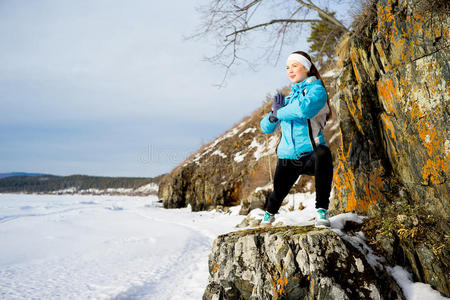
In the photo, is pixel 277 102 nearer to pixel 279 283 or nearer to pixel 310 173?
pixel 310 173

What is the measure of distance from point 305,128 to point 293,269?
1373mm

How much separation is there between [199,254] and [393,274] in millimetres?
4055

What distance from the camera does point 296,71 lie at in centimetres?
270

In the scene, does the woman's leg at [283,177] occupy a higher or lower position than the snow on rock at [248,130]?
lower

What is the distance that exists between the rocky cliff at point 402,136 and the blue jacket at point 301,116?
4.03ft

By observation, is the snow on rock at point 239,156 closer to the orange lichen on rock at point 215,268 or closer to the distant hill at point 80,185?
the orange lichen on rock at point 215,268

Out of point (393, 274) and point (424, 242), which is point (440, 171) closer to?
point (424, 242)

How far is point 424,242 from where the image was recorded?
251cm

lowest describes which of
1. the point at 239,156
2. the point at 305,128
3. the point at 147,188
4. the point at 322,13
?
the point at 147,188

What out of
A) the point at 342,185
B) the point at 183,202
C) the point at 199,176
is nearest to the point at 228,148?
the point at 199,176

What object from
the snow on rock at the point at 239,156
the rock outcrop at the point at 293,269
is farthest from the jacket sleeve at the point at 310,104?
the snow on rock at the point at 239,156

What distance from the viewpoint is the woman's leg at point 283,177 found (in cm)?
281

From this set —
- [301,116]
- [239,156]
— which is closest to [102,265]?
[301,116]

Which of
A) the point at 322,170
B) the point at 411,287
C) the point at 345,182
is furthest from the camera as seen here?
the point at 345,182
